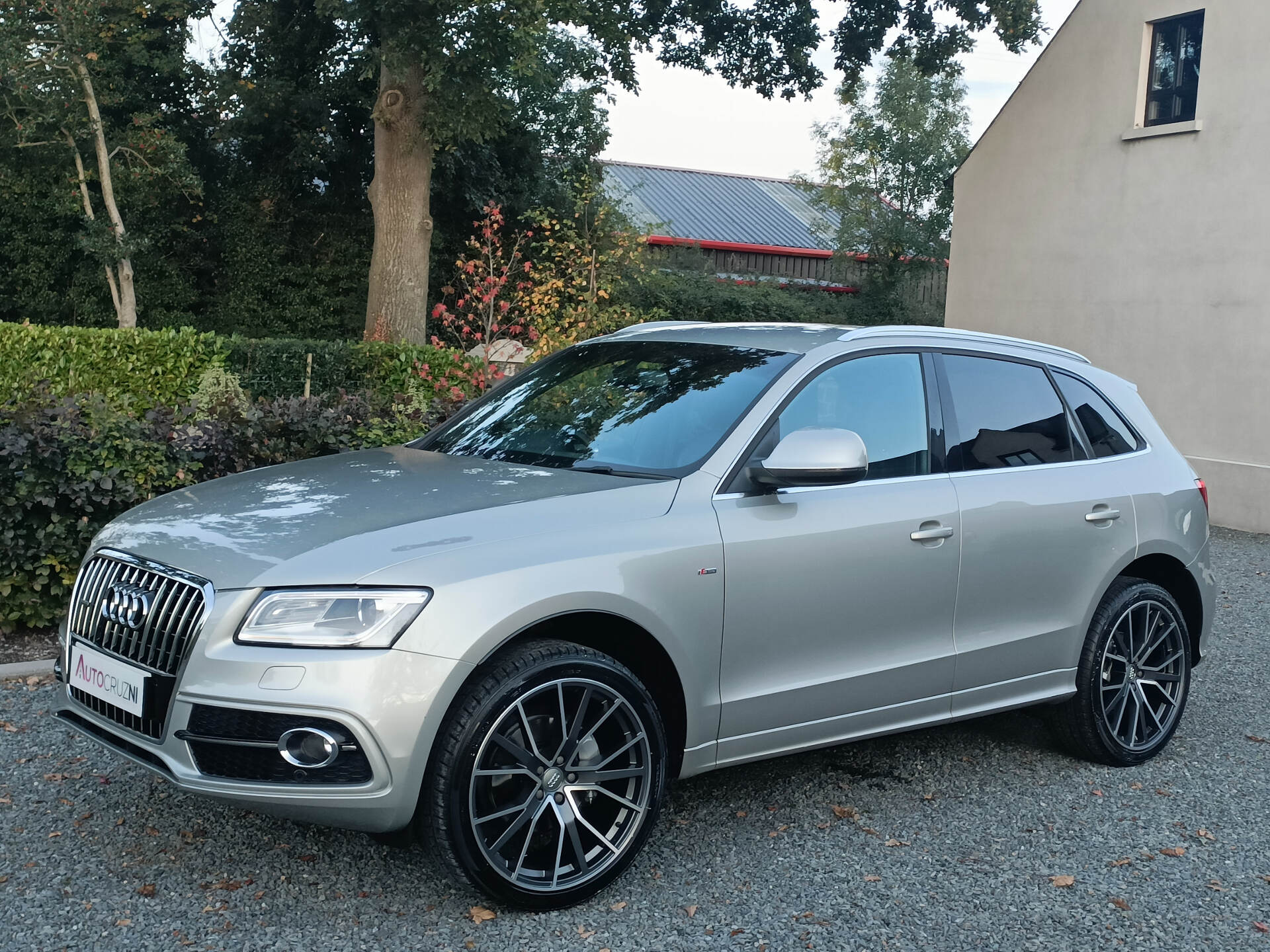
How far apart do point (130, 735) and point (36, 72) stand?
2076cm

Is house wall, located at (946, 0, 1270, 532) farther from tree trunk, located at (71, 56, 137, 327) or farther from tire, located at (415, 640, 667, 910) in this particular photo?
tree trunk, located at (71, 56, 137, 327)

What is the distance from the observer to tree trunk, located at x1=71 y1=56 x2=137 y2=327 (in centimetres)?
2134

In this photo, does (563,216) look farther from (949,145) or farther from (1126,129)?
(949,145)

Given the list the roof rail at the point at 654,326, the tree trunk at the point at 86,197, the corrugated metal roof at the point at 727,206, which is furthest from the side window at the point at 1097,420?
the corrugated metal roof at the point at 727,206

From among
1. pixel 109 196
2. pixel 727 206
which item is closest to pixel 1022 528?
pixel 109 196

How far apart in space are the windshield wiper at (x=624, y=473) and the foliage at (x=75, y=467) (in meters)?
3.03

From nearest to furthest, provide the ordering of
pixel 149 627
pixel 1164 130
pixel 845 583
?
pixel 149 627 < pixel 845 583 < pixel 1164 130

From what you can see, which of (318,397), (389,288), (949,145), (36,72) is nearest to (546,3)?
(389,288)

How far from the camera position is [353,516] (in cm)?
358

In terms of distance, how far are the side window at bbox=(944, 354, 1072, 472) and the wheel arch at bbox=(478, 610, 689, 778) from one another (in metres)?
1.49

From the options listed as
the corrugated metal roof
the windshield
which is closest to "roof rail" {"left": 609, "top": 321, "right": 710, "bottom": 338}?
the windshield

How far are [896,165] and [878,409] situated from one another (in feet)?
129

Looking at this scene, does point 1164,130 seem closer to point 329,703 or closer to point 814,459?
point 814,459

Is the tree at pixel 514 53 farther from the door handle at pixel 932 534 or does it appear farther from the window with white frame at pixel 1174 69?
the door handle at pixel 932 534
